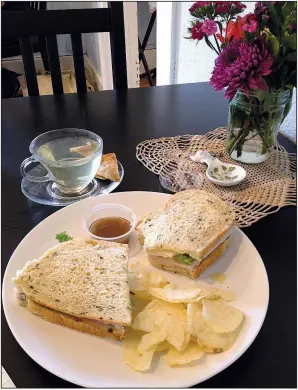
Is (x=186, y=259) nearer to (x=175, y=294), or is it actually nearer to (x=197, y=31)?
(x=175, y=294)

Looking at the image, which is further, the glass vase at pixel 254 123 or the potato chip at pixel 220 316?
the glass vase at pixel 254 123

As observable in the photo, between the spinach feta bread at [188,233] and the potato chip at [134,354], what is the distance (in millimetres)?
174

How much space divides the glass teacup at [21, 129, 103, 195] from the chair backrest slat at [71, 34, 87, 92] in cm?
50

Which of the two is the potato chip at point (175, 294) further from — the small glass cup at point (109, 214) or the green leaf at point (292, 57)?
the green leaf at point (292, 57)

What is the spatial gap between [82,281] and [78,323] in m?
0.08

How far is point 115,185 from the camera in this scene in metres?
1.06

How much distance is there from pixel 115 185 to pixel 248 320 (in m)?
0.49

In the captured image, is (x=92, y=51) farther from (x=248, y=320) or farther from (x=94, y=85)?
(x=248, y=320)

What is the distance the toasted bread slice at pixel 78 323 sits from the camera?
687 millimetres

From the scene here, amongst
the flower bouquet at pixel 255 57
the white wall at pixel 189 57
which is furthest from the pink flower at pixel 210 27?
the white wall at pixel 189 57

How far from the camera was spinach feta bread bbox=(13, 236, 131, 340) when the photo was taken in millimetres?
693

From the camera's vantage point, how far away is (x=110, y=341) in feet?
2.26

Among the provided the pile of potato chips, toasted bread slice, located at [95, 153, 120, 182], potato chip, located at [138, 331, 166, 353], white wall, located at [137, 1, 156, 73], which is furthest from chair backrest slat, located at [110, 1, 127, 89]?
white wall, located at [137, 1, 156, 73]

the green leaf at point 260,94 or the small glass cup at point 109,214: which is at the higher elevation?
the green leaf at point 260,94
